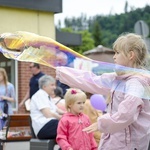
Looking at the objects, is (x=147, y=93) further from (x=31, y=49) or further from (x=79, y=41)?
(x=79, y=41)

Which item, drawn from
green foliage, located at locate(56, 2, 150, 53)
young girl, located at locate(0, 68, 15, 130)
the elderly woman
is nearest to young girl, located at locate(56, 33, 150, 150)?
the elderly woman

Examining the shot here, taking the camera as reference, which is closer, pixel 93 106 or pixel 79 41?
pixel 93 106

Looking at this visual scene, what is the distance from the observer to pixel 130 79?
11.7 feet

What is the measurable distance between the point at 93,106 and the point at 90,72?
120 inches

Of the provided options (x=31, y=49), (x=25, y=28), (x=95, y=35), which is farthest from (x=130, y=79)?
(x=95, y=35)

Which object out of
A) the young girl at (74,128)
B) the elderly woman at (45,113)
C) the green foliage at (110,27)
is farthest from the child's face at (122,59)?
the green foliage at (110,27)

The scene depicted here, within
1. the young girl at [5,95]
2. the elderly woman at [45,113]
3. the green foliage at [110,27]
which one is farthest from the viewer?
the green foliage at [110,27]

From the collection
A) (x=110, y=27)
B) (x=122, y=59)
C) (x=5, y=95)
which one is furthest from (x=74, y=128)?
(x=110, y=27)

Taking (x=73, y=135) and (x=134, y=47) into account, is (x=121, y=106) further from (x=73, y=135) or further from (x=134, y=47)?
(x=73, y=135)

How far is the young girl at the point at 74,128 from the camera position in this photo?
217 inches

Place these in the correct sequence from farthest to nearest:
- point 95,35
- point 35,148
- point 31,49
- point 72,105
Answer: point 95,35 < point 35,148 < point 72,105 < point 31,49

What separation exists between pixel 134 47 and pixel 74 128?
215 centimetres

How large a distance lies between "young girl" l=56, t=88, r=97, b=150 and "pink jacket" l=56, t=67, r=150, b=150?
1722 mm

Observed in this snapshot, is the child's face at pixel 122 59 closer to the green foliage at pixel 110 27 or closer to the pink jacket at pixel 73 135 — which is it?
the pink jacket at pixel 73 135
